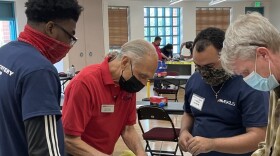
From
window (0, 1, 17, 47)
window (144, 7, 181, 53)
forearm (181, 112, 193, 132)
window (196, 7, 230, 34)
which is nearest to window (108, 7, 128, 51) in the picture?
window (144, 7, 181, 53)

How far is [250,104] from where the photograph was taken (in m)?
1.55

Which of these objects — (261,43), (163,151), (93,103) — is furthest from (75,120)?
(163,151)

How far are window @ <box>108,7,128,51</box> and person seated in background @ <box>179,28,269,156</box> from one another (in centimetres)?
923

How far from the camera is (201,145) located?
1615 millimetres

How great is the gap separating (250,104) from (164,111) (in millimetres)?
1692

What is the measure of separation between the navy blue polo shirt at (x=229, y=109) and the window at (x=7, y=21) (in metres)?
6.50

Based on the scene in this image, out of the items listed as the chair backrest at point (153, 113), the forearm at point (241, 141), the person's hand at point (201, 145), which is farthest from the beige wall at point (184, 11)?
the forearm at point (241, 141)

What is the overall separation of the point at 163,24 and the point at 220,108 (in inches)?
408

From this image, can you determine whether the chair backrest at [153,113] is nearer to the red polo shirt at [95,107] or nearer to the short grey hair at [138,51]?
the red polo shirt at [95,107]

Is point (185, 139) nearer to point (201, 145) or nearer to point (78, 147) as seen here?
point (201, 145)

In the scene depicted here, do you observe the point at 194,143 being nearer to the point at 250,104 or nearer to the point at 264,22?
the point at 250,104

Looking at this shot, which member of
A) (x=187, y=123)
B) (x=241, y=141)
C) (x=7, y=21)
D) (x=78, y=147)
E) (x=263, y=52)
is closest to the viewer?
(x=263, y=52)

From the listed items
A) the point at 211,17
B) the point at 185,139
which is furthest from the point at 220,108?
the point at 211,17

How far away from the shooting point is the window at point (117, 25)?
10852mm
